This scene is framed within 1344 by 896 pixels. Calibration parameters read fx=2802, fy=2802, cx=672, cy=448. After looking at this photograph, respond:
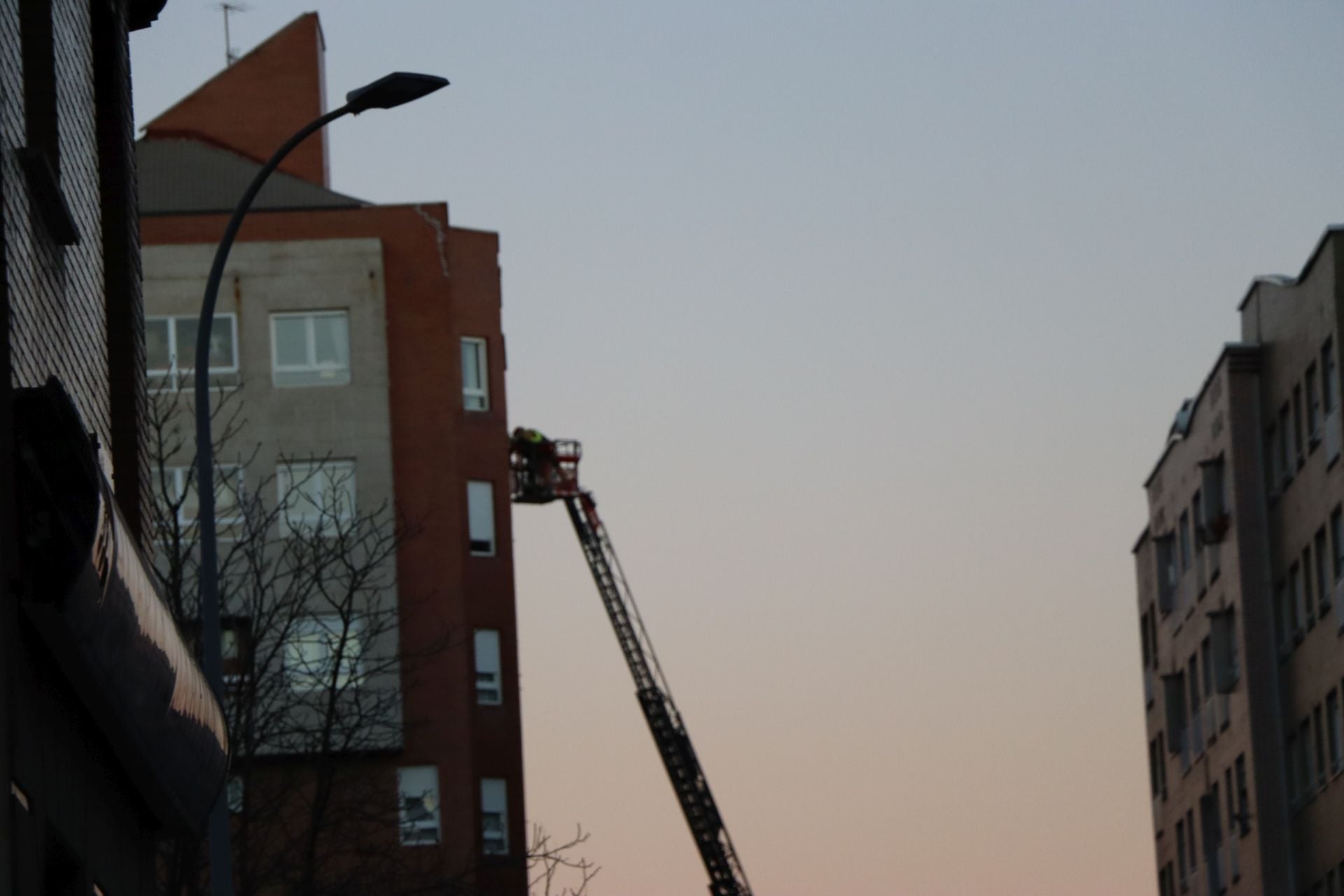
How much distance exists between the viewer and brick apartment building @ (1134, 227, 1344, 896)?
53.6m

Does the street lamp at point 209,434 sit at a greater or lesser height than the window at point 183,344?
lesser

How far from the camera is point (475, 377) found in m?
54.2

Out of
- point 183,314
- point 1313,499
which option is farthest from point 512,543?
point 1313,499

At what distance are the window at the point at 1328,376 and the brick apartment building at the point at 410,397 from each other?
15.8 m

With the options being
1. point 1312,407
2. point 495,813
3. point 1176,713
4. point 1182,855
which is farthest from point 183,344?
point 1182,855

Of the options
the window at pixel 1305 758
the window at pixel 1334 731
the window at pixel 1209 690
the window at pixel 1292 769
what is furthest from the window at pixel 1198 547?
the window at pixel 1334 731

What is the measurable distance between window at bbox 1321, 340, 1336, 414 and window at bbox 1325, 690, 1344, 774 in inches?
216

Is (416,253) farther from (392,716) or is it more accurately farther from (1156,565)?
(1156,565)

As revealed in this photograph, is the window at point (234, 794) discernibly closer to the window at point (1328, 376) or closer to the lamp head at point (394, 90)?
the lamp head at point (394, 90)

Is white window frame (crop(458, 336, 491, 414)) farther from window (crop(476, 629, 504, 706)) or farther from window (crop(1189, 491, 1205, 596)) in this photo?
window (crop(1189, 491, 1205, 596))

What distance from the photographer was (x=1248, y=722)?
5897 centimetres

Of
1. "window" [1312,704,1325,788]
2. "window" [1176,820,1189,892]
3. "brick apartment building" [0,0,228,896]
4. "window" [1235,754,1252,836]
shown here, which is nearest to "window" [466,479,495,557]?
"window" [1312,704,1325,788]

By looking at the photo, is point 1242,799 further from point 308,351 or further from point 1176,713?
point 308,351

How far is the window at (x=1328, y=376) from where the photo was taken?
52750 millimetres
